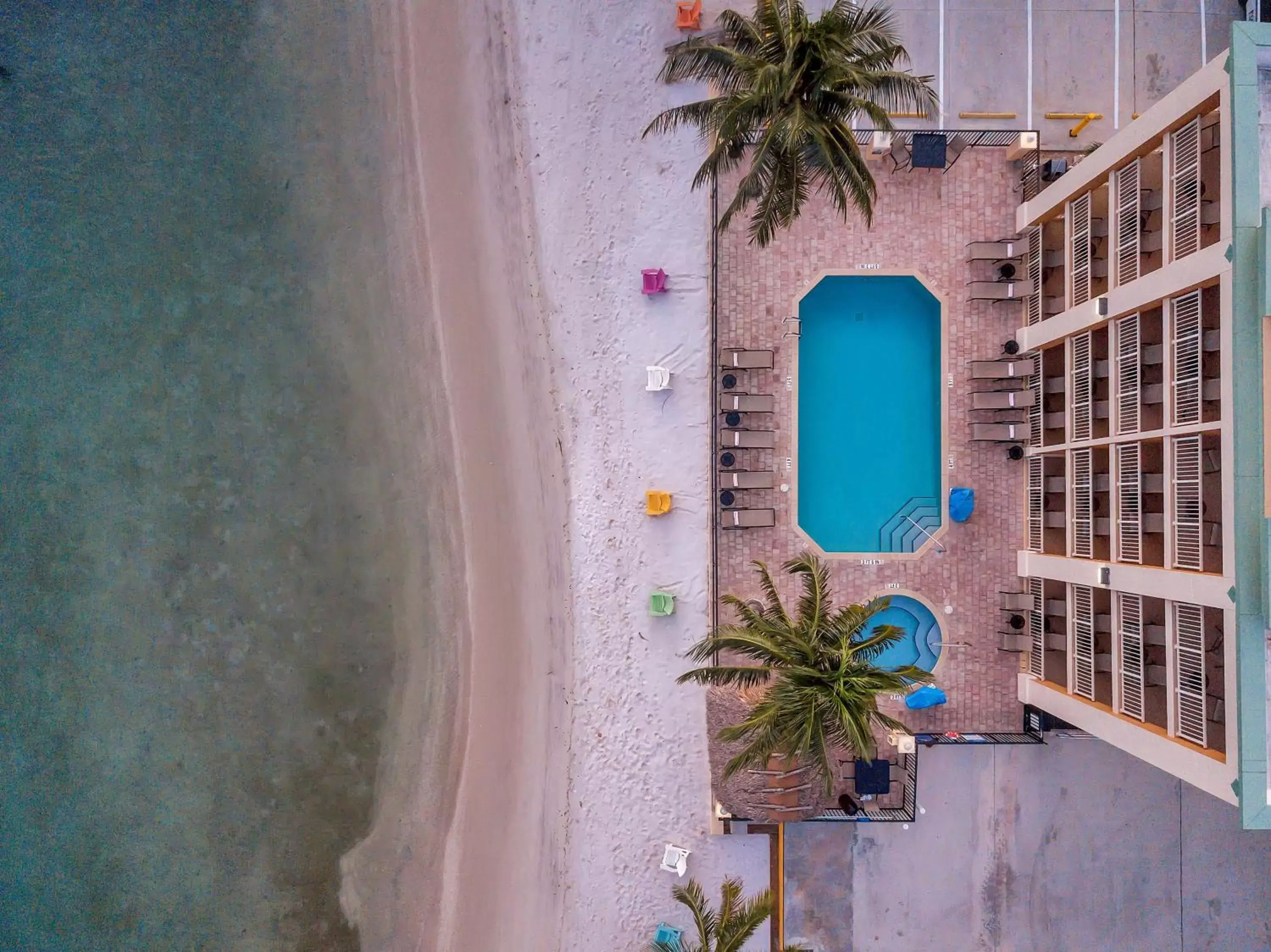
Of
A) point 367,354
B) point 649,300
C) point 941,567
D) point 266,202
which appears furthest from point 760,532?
point 266,202

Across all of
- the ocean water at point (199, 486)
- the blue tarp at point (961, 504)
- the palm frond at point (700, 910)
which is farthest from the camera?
the ocean water at point (199, 486)

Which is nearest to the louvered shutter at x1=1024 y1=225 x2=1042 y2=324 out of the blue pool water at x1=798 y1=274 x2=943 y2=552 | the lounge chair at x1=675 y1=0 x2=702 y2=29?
the blue pool water at x1=798 y1=274 x2=943 y2=552

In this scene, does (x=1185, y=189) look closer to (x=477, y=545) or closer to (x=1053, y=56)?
(x=1053, y=56)

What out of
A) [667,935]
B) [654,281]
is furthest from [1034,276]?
[667,935]

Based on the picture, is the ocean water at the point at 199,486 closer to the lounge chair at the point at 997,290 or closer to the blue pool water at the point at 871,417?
the blue pool water at the point at 871,417

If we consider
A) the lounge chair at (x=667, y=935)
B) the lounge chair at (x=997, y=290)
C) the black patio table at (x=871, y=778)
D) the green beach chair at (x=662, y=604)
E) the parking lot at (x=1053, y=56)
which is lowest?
the lounge chair at (x=667, y=935)

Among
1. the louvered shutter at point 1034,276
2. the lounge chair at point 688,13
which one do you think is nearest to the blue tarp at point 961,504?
the louvered shutter at point 1034,276

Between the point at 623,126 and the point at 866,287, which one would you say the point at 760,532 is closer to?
the point at 866,287
